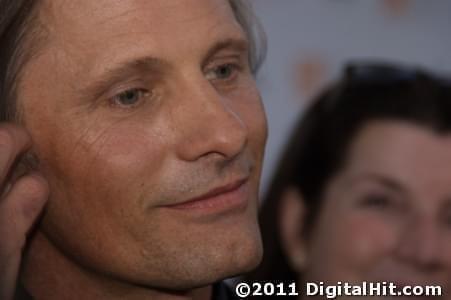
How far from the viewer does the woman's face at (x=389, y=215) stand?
2561 millimetres

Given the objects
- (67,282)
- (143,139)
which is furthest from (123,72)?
(67,282)

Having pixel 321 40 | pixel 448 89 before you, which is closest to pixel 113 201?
pixel 448 89

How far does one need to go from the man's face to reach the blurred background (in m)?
1.68

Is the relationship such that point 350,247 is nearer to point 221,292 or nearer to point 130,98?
point 221,292

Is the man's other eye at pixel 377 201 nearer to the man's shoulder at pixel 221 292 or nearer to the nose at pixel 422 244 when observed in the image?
the nose at pixel 422 244

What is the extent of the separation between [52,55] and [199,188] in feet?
1.16

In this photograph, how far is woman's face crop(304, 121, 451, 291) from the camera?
8.40 ft

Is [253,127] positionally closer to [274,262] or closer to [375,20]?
[274,262]

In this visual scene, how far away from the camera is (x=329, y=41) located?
11.6 ft

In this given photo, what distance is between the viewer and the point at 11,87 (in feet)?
5.53

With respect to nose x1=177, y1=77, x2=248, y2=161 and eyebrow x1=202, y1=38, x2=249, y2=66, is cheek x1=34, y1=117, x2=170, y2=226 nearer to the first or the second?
nose x1=177, y1=77, x2=248, y2=161

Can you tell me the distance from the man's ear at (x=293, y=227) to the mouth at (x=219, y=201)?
3.73 feet

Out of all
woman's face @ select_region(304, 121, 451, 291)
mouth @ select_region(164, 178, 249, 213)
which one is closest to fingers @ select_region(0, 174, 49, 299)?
mouth @ select_region(164, 178, 249, 213)

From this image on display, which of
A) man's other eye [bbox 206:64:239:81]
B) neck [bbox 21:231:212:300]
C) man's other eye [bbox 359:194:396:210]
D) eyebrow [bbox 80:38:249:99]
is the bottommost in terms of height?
neck [bbox 21:231:212:300]
